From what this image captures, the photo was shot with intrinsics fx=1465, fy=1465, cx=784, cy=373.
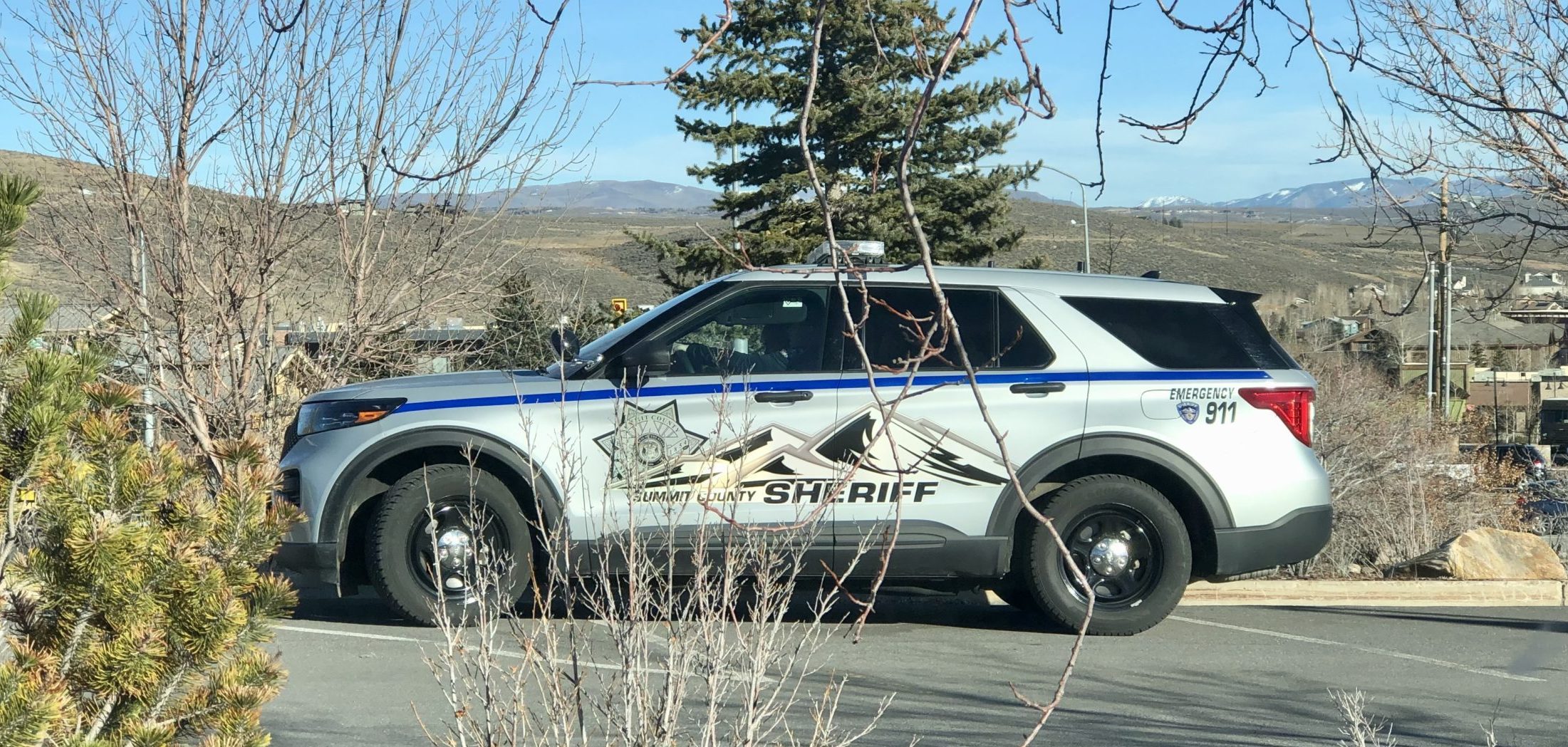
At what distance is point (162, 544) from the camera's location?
3609 millimetres

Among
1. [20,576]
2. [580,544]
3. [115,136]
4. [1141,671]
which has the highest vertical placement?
[115,136]

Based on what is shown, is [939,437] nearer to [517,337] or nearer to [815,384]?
[815,384]

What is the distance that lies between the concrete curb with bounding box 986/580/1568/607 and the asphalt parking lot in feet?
0.55

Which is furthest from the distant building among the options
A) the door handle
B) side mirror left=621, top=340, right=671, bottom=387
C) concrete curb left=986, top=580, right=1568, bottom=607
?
side mirror left=621, top=340, right=671, bottom=387

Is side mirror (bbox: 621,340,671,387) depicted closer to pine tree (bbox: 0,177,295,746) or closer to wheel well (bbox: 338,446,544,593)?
wheel well (bbox: 338,446,544,593)

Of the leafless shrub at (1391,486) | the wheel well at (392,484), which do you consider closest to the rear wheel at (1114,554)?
the leafless shrub at (1391,486)

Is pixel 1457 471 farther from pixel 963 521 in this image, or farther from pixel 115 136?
A: pixel 115 136

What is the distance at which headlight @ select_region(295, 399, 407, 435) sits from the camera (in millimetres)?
7453

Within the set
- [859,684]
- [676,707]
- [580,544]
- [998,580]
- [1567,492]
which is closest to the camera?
[676,707]

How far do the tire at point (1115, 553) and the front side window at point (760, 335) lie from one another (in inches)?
57.5

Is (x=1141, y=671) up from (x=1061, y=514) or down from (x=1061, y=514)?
down

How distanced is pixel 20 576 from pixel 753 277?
453 cm

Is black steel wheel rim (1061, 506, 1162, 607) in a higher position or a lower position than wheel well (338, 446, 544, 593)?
lower

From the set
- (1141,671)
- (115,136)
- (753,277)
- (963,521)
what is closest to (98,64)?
(115,136)
